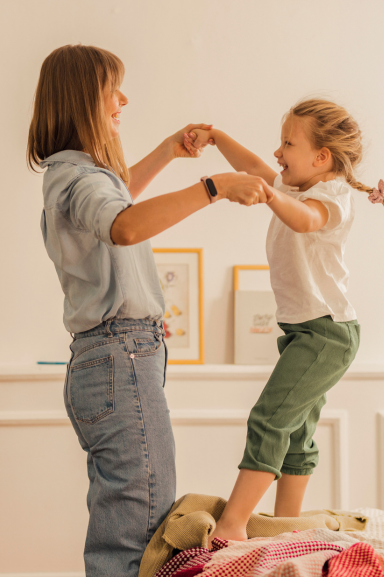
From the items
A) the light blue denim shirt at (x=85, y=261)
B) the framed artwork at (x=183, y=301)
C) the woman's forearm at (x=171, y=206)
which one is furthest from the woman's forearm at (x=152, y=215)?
the framed artwork at (x=183, y=301)

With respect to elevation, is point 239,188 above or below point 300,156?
below

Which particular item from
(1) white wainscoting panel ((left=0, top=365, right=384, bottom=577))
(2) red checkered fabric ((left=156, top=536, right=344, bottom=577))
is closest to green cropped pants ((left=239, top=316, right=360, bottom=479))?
(2) red checkered fabric ((left=156, top=536, right=344, bottom=577))

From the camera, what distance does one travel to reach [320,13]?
2.05 m

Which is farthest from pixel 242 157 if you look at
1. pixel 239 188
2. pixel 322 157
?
pixel 239 188

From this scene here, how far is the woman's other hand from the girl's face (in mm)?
356

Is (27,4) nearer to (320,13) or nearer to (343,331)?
(320,13)

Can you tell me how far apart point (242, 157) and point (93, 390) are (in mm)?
749

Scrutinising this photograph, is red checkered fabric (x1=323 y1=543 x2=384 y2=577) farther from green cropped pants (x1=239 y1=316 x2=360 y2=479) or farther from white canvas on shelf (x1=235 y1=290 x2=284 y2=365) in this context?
white canvas on shelf (x1=235 y1=290 x2=284 y2=365)

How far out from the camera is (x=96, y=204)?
82cm

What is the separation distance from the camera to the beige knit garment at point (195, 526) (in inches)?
35.7

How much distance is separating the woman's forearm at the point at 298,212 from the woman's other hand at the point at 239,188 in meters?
0.05

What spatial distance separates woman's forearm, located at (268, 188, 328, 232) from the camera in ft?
3.12

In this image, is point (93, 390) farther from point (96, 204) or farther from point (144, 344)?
point (96, 204)

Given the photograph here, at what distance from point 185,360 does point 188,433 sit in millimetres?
269
